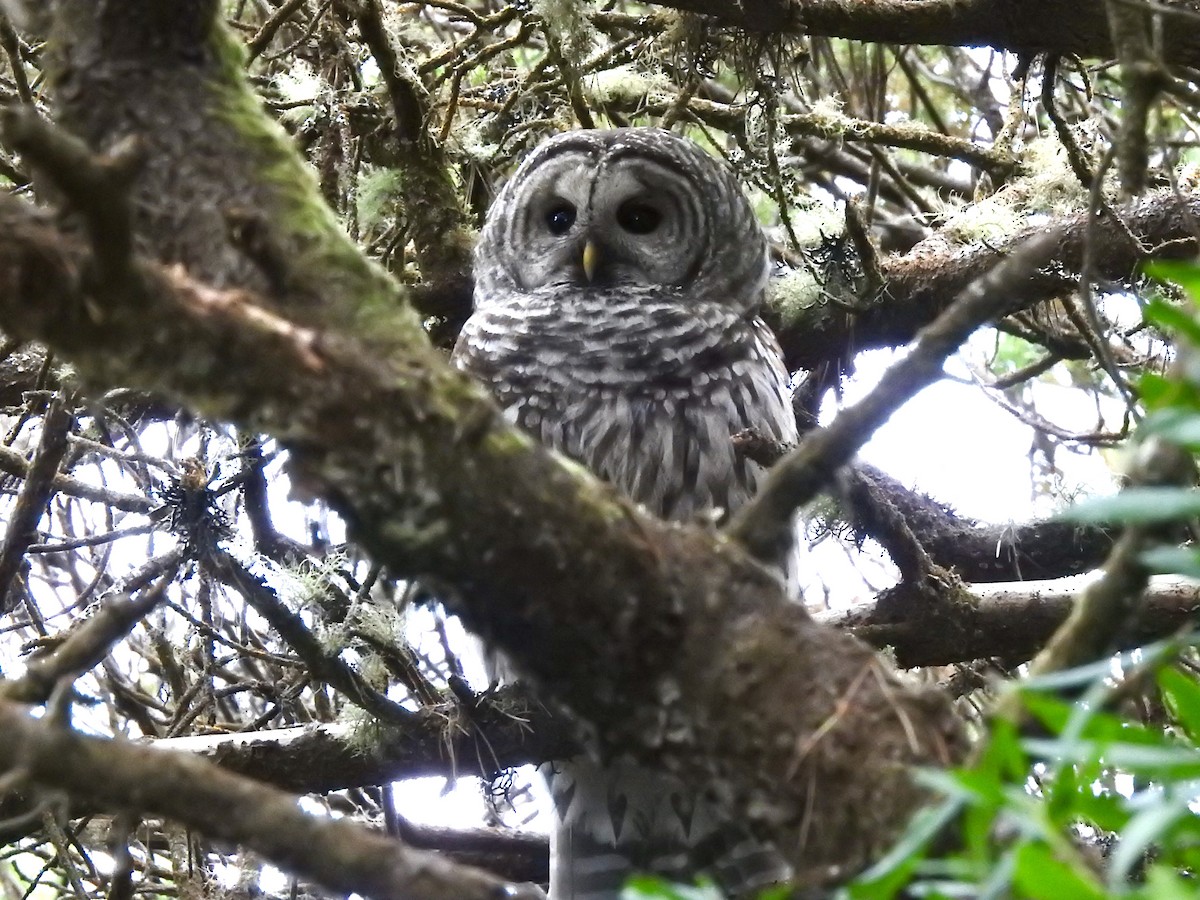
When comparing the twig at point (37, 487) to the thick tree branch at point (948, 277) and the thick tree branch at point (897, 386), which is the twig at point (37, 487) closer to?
Answer: the thick tree branch at point (897, 386)

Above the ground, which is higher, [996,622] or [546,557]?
[996,622]

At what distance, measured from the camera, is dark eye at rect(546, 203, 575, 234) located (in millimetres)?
2975

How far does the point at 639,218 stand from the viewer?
298 centimetres

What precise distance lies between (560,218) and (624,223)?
0.15 meters

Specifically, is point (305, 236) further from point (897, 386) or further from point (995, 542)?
point (995, 542)

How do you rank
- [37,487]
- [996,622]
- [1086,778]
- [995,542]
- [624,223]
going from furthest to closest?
[624,223]
[995,542]
[996,622]
[37,487]
[1086,778]

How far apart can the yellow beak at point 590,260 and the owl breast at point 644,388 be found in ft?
0.41

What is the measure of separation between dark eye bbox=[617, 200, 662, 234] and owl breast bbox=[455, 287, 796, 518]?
33 cm

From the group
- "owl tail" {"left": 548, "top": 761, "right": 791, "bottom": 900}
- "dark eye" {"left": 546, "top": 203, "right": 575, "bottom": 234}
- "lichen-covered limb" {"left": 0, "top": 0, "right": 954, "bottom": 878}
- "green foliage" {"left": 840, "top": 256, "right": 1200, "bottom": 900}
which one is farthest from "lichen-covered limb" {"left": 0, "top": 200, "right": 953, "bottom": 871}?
"dark eye" {"left": 546, "top": 203, "right": 575, "bottom": 234}

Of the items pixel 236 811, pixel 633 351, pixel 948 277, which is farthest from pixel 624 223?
pixel 236 811

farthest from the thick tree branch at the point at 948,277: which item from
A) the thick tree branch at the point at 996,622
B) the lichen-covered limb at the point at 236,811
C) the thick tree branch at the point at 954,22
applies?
the lichen-covered limb at the point at 236,811

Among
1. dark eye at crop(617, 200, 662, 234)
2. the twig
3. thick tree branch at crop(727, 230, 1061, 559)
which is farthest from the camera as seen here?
dark eye at crop(617, 200, 662, 234)

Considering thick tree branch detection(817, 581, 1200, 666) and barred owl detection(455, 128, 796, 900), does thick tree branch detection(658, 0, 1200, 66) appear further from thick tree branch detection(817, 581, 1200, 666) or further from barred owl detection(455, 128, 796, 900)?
thick tree branch detection(817, 581, 1200, 666)

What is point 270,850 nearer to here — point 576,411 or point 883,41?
point 576,411
